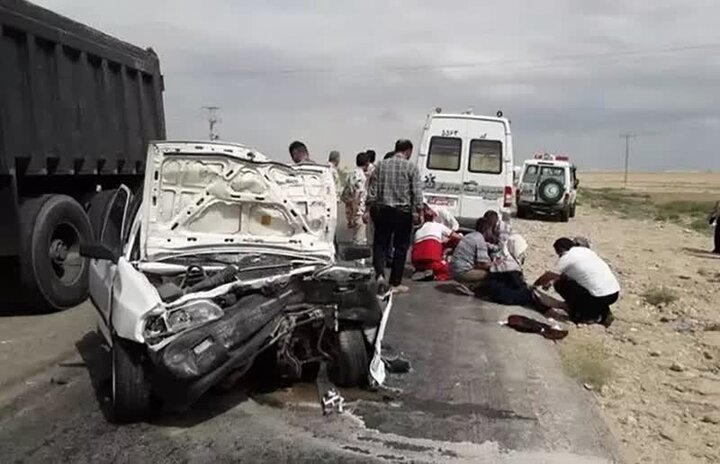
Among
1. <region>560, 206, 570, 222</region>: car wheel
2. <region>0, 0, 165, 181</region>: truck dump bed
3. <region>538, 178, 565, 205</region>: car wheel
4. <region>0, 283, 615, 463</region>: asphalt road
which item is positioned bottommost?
<region>560, 206, 570, 222</region>: car wheel

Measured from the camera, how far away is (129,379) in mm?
5715

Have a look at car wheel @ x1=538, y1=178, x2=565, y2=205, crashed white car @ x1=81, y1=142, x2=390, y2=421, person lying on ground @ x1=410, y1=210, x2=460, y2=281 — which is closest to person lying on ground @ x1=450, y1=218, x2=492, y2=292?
person lying on ground @ x1=410, y1=210, x2=460, y2=281

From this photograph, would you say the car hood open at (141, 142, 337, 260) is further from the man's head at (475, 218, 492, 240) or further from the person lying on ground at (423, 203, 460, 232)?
the person lying on ground at (423, 203, 460, 232)

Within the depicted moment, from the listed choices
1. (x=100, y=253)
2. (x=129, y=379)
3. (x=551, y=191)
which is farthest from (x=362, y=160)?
(x=551, y=191)

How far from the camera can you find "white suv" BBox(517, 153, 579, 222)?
3316 cm

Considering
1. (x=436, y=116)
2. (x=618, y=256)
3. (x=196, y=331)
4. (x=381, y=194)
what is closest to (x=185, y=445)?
(x=196, y=331)

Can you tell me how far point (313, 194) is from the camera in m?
7.49

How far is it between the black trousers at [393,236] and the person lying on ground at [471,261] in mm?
815

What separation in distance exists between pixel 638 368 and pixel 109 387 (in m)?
5.15

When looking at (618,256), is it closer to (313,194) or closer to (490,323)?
(490,323)

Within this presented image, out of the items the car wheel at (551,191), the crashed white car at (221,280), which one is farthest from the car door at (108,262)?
the car wheel at (551,191)

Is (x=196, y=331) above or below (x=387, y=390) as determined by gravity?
above

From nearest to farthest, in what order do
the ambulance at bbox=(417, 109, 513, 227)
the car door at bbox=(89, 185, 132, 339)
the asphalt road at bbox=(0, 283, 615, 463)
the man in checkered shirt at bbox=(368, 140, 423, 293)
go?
the asphalt road at bbox=(0, 283, 615, 463), the car door at bbox=(89, 185, 132, 339), the man in checkered shirt at bbox=(368, 140, 423, 293), the ambulance at bbox=(417, 109, 513, 227)

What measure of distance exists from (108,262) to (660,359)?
19.1ft
